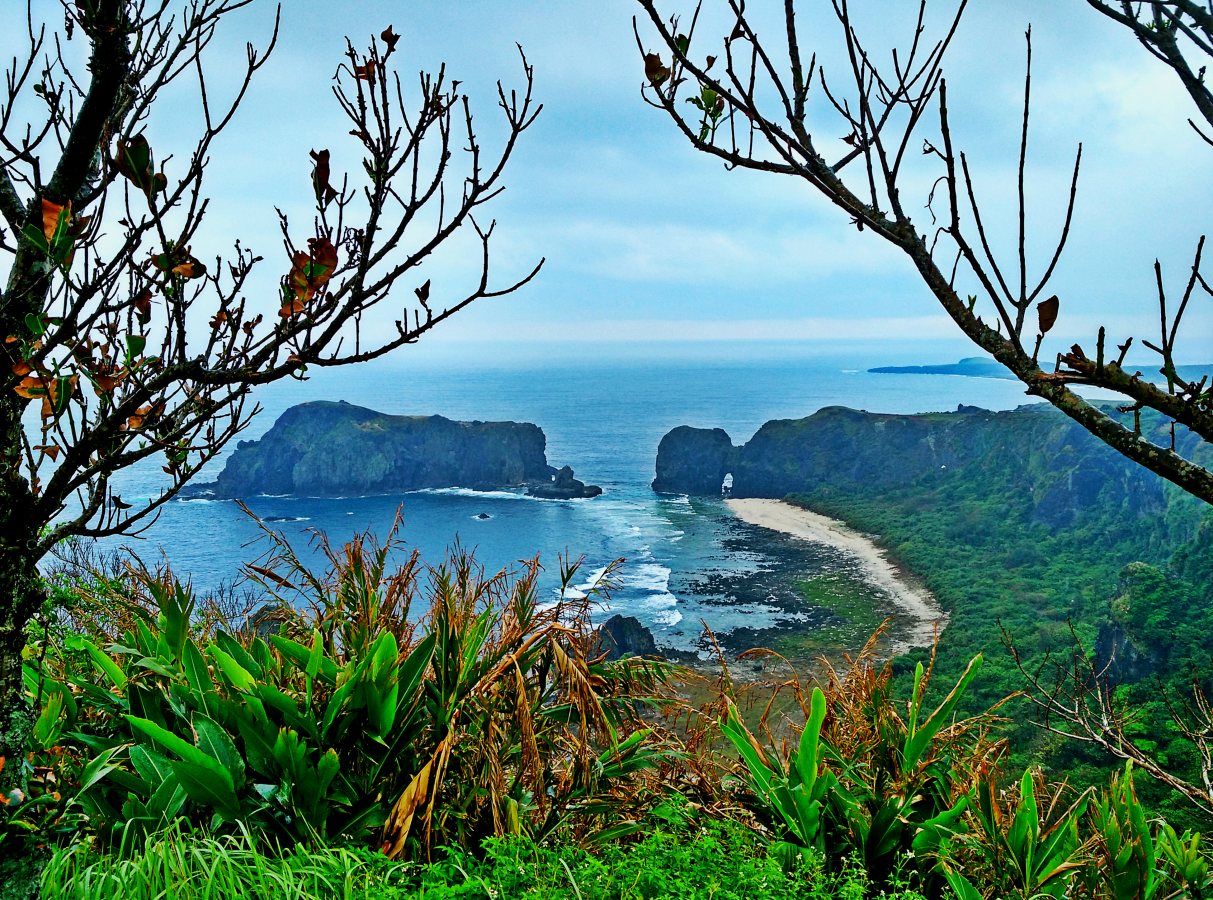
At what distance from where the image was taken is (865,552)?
37594mm

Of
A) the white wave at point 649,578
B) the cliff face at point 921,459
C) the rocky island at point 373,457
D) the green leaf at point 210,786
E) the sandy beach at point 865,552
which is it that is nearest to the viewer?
the green leaf at point 210,786

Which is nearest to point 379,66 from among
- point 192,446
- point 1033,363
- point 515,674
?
point 192,446

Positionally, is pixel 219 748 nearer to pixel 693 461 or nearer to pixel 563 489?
pixel 563 489

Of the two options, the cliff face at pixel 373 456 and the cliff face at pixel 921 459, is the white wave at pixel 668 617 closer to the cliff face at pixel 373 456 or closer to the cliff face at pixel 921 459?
the cliff face at pixel 921 459

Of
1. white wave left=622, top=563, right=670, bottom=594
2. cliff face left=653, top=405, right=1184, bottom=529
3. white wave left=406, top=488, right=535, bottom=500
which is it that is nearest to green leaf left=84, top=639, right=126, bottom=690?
white wave left=622, top=563, right=670, bottom=594

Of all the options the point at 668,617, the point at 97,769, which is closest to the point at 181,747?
the point at 97,769

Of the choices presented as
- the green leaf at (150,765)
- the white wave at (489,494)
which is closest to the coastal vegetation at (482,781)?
the green leaf at (150,765)

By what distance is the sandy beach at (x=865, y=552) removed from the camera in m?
27.3

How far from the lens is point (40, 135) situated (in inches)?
57.7

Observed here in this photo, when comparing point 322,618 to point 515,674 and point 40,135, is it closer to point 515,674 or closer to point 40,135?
point 515,674

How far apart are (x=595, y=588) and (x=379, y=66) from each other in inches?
77.4

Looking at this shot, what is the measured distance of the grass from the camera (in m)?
1.69

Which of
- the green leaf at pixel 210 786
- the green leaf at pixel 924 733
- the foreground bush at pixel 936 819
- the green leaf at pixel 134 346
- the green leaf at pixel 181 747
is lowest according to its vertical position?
the foreground bush at pixel 936 819

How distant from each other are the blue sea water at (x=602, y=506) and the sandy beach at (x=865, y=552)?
1446 millimetres
